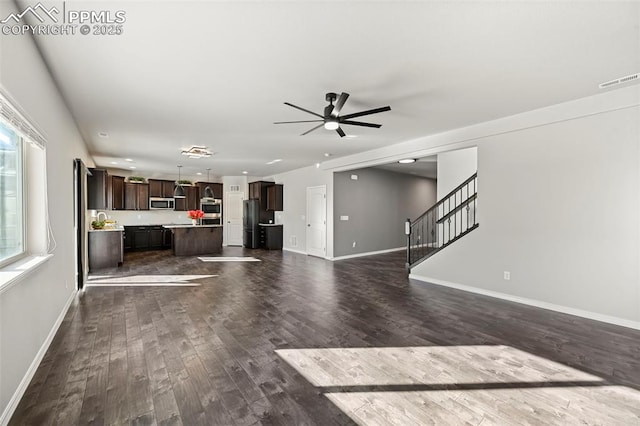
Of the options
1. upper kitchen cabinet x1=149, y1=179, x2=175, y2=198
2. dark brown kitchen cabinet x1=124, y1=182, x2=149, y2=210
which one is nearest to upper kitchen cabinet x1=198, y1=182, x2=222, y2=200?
upper kitchen cabinet x1=149, y1=179, x2=175, y2=198

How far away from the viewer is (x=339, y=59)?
8.81 ft

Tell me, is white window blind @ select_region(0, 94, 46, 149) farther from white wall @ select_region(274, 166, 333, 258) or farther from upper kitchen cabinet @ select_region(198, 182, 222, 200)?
upper kitchen cabinet @ select_region(198, 182, 222, 200)

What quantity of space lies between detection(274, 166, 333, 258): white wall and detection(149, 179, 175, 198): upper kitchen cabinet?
3713 mm

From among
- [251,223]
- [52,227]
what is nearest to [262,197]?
[251,223]

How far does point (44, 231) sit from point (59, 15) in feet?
6.27

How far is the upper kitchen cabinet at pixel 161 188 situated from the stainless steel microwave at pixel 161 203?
0.14 metres

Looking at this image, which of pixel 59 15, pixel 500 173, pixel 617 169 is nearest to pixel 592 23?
pixel 617 169

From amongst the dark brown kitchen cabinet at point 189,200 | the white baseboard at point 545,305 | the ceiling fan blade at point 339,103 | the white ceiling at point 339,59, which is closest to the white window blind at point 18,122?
the white ceiling at point 339,59

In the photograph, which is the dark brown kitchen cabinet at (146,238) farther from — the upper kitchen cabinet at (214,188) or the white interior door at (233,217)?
the white interior door at (233,217)

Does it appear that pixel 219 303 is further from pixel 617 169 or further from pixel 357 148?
pixel 617 169

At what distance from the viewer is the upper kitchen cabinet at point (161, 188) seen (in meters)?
9.90

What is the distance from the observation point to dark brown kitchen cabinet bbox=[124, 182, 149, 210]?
9461 millimetres

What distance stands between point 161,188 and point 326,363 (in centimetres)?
962

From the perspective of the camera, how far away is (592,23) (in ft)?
7.30
